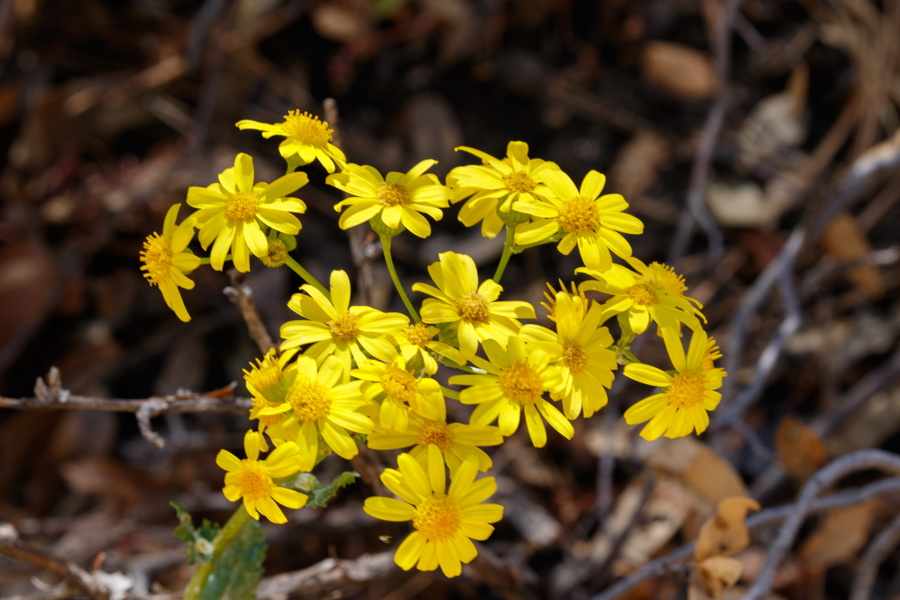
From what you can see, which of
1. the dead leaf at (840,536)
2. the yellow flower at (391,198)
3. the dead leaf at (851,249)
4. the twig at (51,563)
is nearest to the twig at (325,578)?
the twig at (51,563)

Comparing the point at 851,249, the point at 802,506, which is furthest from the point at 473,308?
the point at 851,249

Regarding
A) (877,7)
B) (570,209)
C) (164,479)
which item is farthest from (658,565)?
(877,7)

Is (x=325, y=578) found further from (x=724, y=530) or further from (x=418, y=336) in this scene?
(x=724, y=530)

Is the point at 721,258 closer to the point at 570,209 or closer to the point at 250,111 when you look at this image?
the point at 570,209

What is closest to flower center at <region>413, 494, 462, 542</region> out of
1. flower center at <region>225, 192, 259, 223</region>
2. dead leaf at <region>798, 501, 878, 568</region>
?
flower center at <region>225, 192, 259, 223</region>

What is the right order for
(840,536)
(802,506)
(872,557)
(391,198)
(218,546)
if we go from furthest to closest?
(840,536), (872,557), (802,506), (218,546), (391,198)

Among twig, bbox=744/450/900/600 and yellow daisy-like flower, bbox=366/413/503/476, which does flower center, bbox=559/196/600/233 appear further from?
twig, bbox=744/450/900/600
